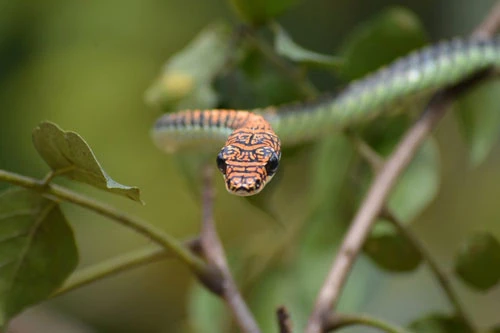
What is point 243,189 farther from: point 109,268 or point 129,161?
point 129,161

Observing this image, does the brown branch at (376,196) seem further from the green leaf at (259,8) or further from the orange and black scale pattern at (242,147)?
the green leaf at (259,8)

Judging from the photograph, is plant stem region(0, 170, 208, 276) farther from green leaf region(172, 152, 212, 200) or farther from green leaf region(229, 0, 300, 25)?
green leaf region(229, 0, 300, 25)

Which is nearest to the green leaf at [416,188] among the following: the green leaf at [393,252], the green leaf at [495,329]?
the green leaf at [393,252]

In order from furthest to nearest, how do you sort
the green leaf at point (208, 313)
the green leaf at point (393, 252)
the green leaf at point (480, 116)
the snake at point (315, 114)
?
the green leaf at point (480, 116), the green leaf at point (208, 313), the green leaf at point (393, 252), the snake at point (315, 114)

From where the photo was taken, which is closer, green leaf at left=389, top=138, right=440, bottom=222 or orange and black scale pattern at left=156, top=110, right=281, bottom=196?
orange and black scale pattern at left=156, top=110, right=281, bottom=196

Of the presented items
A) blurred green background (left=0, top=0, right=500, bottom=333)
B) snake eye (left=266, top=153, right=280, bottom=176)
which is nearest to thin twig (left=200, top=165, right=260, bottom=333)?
snake eye (left=266, top=153, right=280, bottom=176)

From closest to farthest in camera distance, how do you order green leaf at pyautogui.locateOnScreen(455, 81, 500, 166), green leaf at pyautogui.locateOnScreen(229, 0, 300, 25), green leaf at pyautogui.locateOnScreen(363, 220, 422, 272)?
1. green leaf at pyautogui.locateOnScreen(363, 220, 422, 272)
2. green leaf at pyautogui.locateOnScreen(229, 0, 300, 25)
3. green leaf at pyautogui.locateOnScreen(455, 81, 500, 166)
